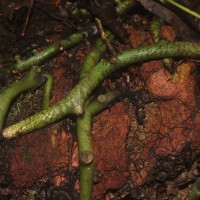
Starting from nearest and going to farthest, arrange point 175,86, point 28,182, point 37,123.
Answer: point 37,123, point 28,182, point 175,86

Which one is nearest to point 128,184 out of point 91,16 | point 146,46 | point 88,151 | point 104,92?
point 88,151

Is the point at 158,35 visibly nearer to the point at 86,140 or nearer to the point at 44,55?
the point at 44,55

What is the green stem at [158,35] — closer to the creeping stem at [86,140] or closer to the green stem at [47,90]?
the creeping stem at [86,140]

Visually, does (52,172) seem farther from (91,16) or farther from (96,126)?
A: (91,16)

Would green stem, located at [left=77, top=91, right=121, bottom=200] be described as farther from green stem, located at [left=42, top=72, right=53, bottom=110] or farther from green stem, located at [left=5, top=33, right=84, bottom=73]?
green stem, located at [left=5, top=33, right=84, bottom=73]

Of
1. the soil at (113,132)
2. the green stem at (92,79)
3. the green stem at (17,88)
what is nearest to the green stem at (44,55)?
the soil at (113,132)

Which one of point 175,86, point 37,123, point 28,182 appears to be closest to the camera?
point 37,123

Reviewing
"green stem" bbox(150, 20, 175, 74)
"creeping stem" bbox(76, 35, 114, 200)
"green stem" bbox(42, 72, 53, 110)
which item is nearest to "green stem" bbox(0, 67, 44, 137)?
"green stem" bbox(42, 72, 53, 110)
